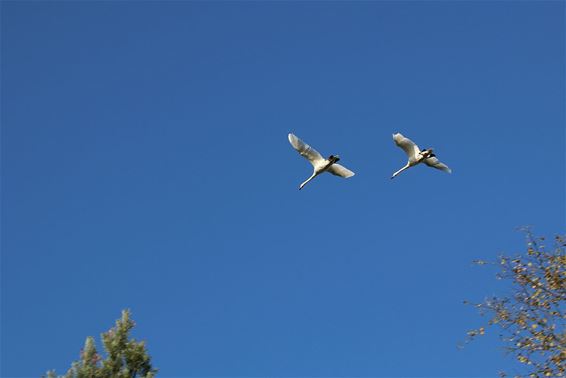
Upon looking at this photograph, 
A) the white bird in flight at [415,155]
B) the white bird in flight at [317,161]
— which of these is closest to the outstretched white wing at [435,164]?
the white bird in flight at [415,155]

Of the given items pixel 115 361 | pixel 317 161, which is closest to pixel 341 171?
pixel 317 161

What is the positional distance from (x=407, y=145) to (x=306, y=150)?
269 cm

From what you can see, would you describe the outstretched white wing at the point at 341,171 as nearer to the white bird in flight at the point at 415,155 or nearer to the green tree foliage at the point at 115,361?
the white bird in flight at the point at 415,155

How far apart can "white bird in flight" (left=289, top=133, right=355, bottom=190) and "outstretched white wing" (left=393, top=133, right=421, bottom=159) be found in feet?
4.75

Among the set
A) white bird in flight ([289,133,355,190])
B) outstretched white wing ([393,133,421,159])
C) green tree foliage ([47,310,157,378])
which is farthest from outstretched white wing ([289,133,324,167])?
green tree foliage ([47,310,157,378])

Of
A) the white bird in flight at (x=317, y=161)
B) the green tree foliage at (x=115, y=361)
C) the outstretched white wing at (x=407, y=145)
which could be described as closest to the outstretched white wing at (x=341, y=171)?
the white bird in flight at (x=317, y=161)

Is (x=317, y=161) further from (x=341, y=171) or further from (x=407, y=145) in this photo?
(x=407, y=145)

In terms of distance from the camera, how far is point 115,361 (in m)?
24.6

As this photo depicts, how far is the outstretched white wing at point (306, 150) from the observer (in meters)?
19.1

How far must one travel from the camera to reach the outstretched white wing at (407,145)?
19500 millimetres

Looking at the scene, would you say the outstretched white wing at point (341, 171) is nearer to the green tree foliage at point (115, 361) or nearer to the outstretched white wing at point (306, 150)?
the outstretched white wing at point (306, 150)

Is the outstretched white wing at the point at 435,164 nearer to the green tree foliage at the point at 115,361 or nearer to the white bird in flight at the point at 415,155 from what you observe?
the white bird in flight at the point at 415,155

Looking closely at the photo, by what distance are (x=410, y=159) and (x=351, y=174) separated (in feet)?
5.46

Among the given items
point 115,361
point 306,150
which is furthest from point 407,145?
point 115,361
